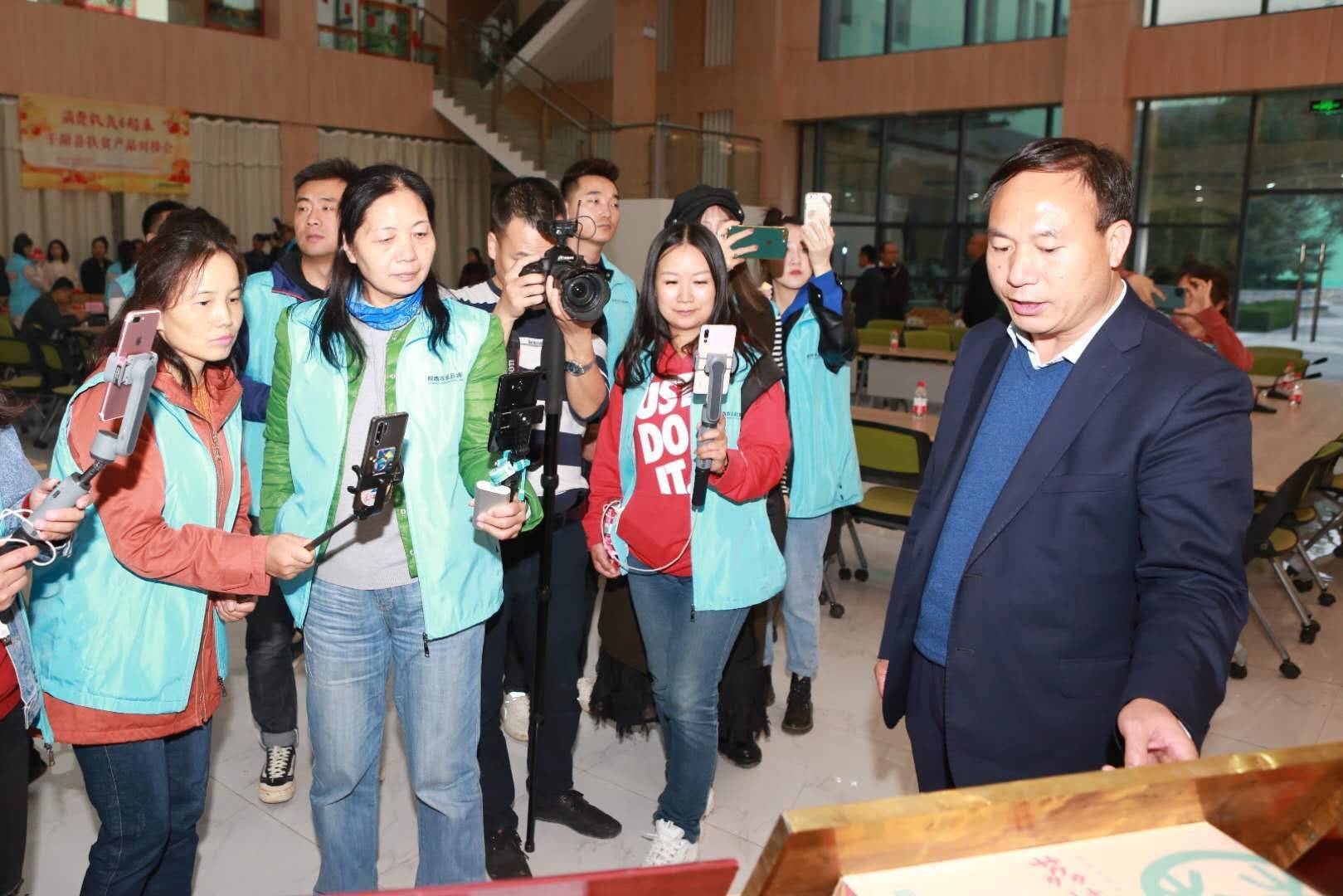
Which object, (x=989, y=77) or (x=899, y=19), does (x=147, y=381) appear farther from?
(x=899, y=19)

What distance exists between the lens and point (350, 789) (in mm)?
1877

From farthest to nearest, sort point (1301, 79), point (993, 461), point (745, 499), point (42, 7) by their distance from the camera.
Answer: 1. point (42, 7)
2. point (1301, 79)
3. point (745, 499)
4. point (993, 461)

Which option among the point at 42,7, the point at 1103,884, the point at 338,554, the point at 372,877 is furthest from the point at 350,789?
the point at 42,7

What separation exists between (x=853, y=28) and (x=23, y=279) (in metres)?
9.50

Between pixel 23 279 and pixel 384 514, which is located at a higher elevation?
pixel 23 279

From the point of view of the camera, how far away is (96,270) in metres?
10.4

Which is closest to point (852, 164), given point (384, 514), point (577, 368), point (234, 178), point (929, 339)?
point (929, 339)

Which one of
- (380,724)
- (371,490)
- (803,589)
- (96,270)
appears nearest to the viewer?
(371,490)

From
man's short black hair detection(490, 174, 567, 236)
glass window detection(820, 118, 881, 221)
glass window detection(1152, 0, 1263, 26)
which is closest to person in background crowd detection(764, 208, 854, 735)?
man's short black hair detection(490, 174, 567, 236)

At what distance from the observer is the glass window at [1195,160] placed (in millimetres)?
10086

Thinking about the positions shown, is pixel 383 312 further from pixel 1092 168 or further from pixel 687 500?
pixel 1092 168

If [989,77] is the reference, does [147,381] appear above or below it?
below

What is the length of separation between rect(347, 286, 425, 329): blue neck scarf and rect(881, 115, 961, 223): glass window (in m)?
11.1

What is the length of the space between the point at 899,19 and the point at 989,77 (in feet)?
4.98
